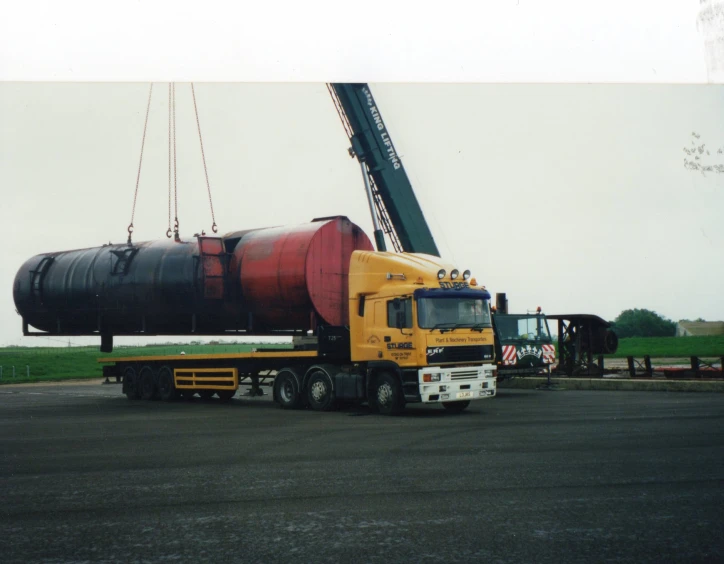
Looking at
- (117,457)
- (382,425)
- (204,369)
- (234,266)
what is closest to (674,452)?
(382,425)

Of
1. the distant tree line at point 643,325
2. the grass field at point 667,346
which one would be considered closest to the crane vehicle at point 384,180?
the distant tree line at point 643,325

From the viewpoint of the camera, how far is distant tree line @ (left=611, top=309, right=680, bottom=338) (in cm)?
3164

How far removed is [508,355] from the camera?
2144 centimetres

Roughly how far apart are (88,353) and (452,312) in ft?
99.2

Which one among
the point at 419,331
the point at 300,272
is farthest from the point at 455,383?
the point at 300,272

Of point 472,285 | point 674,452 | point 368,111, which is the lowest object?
point 674,452

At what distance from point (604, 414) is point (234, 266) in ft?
28.7

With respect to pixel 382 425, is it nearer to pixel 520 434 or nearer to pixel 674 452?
pixel 520 434

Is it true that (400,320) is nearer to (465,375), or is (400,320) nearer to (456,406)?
(465,375)

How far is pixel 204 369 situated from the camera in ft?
68.0

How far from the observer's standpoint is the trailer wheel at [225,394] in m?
20.5

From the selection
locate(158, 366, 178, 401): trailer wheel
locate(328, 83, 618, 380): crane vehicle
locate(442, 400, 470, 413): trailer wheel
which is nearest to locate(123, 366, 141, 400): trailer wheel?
locate(158, 366, 178, 401): trailer wheel

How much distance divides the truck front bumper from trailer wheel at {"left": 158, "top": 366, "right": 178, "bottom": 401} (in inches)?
344

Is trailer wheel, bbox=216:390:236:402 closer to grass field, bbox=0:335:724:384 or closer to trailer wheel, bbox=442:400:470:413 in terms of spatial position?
grass field, bbox=0:335:724:384
